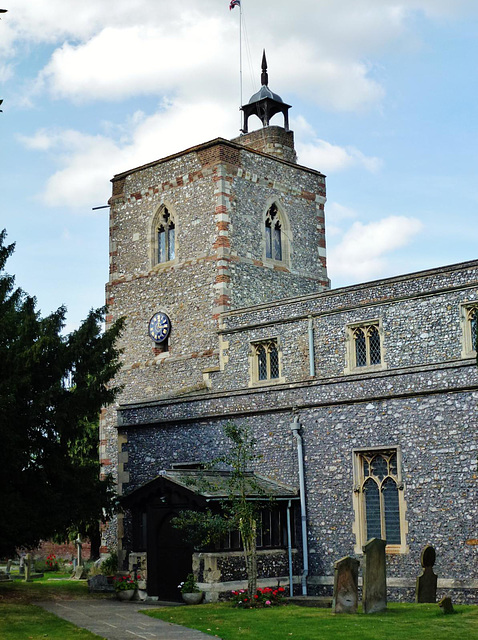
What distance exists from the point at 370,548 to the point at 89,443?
822 inches

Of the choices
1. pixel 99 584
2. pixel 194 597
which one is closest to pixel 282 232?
pixel 99 584

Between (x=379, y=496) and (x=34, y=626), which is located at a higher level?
(x=379, y=496)

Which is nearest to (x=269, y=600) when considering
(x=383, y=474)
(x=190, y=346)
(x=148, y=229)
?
(x=383, y=474)

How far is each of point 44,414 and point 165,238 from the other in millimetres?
10352

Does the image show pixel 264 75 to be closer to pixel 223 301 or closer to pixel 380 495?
pixel 223 301

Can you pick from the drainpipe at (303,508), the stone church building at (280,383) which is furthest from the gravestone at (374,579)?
the drainpipe at (303,508)

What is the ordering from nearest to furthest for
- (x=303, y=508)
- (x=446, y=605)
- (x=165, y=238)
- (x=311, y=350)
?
(x=446, y=605), (x=303, y=508), (x=311, y=350), (x=165, y=238)

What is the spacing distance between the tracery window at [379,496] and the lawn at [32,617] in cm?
692

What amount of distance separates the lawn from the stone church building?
224 cm

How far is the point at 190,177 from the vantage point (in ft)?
93.6

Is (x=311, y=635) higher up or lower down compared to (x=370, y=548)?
lower down

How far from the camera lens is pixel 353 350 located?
22328 millimetres

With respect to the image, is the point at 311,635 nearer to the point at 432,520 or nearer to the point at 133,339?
the point at 432,520

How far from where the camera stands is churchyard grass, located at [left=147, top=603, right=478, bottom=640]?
1384 centimetres
